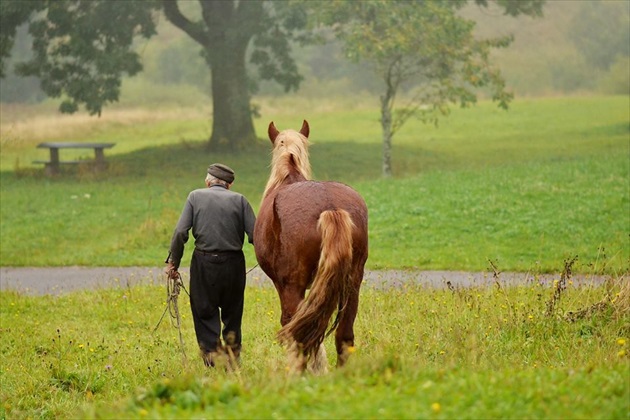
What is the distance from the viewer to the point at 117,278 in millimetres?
17625

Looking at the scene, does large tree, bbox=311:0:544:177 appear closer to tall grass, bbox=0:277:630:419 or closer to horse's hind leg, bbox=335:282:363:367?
tall grass, bbox=0:277:630:419

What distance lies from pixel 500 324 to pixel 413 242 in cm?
1001

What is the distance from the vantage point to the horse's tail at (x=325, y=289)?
818cm

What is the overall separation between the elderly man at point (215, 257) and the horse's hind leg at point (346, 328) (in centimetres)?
140

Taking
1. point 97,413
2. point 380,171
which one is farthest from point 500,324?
point 380,171

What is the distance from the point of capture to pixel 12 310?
48.1ft

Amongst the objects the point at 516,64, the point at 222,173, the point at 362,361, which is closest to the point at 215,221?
the point at 222,173

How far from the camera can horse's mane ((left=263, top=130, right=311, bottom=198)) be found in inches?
378

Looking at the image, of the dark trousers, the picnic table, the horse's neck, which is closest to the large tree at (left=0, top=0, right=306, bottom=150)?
the picnic table

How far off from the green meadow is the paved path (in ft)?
1.41

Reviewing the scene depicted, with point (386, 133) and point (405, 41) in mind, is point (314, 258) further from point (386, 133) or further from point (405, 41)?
point (386, 133)

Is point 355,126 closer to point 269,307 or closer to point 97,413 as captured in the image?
point 269,307

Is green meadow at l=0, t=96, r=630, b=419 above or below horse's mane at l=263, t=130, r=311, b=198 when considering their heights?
below

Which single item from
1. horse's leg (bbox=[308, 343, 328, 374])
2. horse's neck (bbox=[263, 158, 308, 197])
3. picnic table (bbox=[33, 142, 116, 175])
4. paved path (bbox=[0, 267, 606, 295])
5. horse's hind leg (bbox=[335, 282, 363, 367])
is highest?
horse's neck (bbox=[263, 158, 308, 197])
